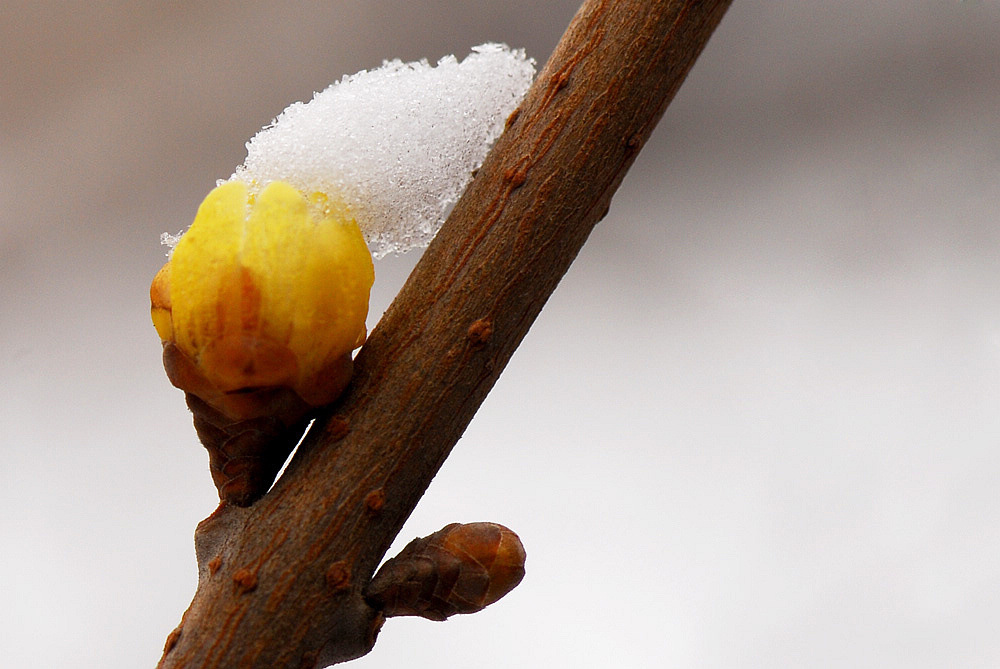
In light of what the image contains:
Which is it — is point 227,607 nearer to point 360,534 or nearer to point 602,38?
point 360,534

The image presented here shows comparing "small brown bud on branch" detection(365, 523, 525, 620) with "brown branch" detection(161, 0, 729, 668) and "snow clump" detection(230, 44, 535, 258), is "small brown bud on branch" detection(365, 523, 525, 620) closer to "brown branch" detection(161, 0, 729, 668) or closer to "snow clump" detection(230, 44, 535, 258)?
"brown branch" detection(161, 0, 729, 668)

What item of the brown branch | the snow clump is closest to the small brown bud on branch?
the brown branch

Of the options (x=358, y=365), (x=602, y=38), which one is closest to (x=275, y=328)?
(x=358, y=365)

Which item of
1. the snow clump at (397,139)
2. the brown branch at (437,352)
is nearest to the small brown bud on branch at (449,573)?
the brown branch at (437,352)

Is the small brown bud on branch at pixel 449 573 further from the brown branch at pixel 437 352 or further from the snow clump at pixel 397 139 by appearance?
the snow clump at pixel 397 139

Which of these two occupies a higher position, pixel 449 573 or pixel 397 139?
pixel 397 139
